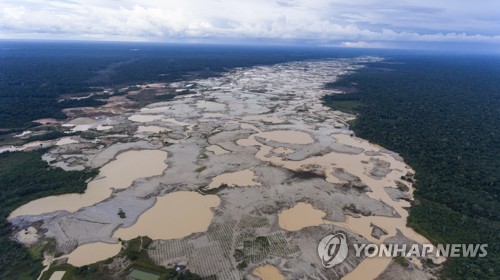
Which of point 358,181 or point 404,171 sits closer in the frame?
point 358,181

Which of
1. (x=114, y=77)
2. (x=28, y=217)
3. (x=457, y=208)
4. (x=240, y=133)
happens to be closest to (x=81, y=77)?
(x=114, y=77)

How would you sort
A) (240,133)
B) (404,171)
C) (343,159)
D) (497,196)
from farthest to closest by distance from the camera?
(240,133)
(343,159)
(404,171)
(497,196)

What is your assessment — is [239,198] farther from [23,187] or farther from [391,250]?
[23,187]

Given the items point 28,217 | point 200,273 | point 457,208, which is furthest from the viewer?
point 457,208

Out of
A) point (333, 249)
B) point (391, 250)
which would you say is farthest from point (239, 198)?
point (391, 250)

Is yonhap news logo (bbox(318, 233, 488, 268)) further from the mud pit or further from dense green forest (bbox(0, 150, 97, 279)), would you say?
dense green forest (bbox(0, 150, 97, 279))

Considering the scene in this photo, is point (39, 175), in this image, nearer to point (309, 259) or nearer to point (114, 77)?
point (309, 259)
